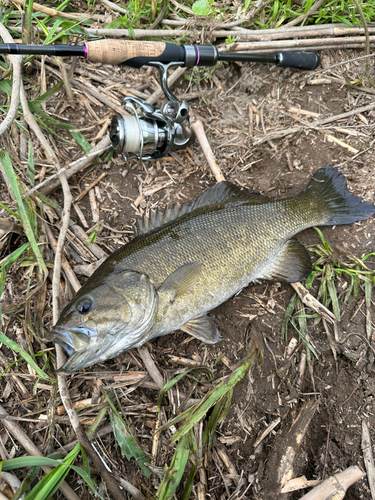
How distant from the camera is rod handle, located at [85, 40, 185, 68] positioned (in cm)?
326

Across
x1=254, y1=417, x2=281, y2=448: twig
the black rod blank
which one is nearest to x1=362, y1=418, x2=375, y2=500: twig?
x1=254, y1=417, x2=281, y2=448: twig

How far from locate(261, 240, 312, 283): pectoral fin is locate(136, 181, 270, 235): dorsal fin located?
502mm

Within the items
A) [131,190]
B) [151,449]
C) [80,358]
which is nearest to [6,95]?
[131,190]

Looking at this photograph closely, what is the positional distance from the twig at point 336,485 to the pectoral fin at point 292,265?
1495 mm

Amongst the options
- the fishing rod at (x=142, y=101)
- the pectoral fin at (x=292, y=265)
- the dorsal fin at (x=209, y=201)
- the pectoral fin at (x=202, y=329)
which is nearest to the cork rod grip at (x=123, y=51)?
the fishing rod at (x=142, y=101)

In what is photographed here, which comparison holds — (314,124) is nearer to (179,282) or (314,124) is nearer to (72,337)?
(179,282)

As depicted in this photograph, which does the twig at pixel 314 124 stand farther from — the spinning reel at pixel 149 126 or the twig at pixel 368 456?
the twig at pixel 368 456

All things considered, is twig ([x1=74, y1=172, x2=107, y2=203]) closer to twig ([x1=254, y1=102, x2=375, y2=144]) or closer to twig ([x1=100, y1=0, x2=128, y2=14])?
twig ([x1=254, y1=102, x2=375, y2=144])

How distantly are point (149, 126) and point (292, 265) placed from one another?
5.93 ft

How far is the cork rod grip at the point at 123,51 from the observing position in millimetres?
3264

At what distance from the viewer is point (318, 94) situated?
3.91 meters

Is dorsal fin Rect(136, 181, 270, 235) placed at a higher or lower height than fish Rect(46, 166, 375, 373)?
higher

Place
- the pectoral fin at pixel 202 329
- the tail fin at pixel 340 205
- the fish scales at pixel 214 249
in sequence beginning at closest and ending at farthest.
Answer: the fish scales at pixel 214 249
the pectoral fin at pixel 202 329
the tail fin at pixel 340 205

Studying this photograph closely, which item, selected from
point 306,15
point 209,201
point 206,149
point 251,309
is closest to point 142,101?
point 206,149
